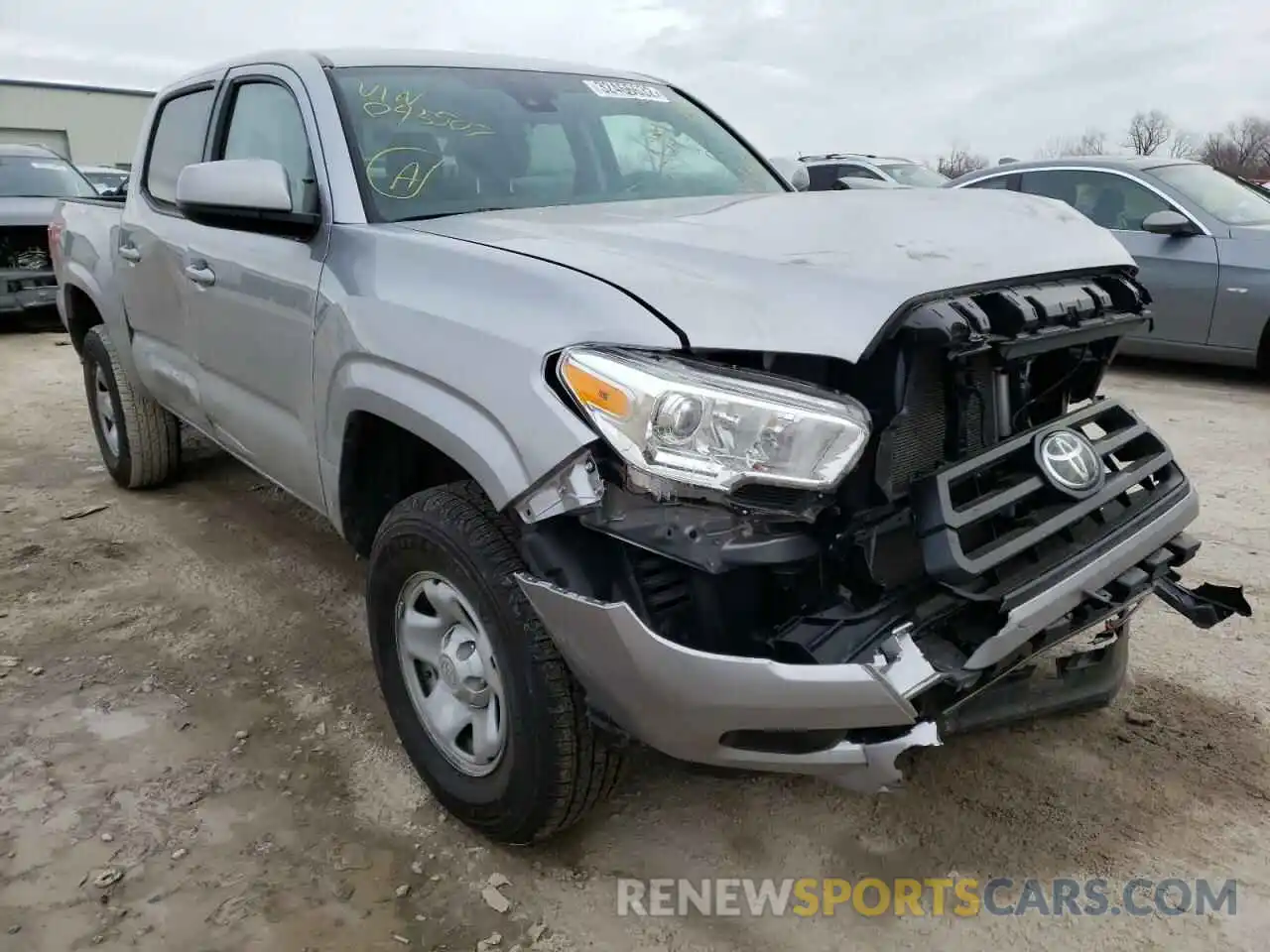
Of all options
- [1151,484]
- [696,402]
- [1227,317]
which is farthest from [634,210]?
[1227,317]

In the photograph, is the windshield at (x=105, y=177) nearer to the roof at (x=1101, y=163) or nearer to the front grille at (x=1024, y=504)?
the roof at (x=1101, y=163)

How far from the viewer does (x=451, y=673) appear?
2.31 meters

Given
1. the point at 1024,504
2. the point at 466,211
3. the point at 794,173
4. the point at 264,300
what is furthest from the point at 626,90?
the point at 1024,504

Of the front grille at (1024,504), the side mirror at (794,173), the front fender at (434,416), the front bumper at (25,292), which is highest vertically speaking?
the side mirror at (794,173)

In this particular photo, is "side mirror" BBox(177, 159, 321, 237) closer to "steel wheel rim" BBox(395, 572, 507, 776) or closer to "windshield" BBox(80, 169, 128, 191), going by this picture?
"steel wheel rim" BBox(395, 572, 507, 776)

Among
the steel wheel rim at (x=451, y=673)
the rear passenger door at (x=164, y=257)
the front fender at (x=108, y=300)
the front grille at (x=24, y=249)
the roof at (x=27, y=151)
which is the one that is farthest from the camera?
the roof at (x=27, y=151)

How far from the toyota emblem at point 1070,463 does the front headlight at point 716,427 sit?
1.66ft

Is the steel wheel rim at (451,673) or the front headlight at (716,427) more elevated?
the front headlight at (716,427)

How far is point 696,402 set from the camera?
182cm

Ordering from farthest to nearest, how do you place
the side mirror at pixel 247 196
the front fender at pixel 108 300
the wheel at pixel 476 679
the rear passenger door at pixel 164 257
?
the front fender at pixel 108 300 → the rear passenger door at pixel 164 257 → the side mirror at pixel 247 196 → the wheel at pixel 476 679

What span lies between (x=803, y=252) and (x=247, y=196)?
146 centimetres

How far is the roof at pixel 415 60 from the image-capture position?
→ 3.08 m

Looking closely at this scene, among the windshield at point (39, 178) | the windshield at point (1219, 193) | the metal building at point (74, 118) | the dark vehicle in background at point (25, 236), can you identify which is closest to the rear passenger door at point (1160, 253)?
the windshield at point (1219, 193)

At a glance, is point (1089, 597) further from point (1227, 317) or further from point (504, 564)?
point (1227, 317)
